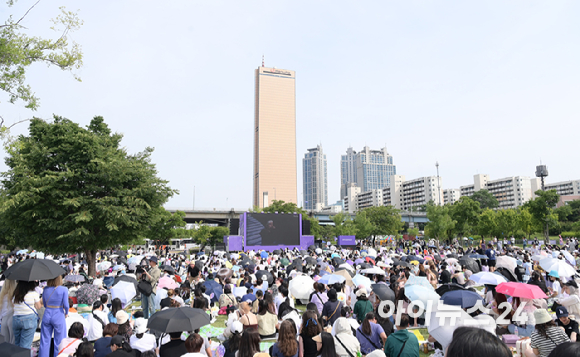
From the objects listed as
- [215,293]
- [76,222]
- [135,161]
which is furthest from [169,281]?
[135,161]

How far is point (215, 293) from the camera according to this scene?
37.4ft

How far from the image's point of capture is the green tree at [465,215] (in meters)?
48.3

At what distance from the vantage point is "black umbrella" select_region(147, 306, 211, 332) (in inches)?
198

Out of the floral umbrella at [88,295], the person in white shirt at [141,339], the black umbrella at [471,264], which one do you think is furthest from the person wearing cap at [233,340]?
the black umbrella at [471,264]

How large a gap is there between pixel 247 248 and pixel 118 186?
19594 millimetres

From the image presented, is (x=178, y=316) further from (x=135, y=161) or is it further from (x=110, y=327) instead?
(x=135, y=161)

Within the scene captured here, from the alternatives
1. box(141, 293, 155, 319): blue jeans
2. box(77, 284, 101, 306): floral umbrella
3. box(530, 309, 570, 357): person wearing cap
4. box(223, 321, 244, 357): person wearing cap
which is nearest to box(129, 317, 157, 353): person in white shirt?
box(223, 321, 244, 357): person wearing cap

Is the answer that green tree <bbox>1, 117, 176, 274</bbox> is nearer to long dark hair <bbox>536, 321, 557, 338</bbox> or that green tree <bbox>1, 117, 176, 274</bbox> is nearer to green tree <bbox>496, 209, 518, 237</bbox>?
long dark hair <bbox>536, 321, 557, 338</bbox>

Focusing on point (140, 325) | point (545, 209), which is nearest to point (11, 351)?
point (140, 325)

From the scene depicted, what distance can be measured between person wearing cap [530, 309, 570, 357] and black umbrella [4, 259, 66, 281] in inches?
298

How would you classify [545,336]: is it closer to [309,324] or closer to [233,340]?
[309,324]

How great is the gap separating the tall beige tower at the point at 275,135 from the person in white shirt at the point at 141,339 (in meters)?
160

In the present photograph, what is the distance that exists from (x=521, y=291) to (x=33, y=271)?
29.4 feet

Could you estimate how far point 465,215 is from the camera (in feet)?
160
